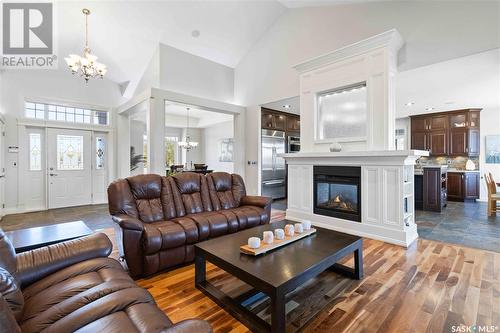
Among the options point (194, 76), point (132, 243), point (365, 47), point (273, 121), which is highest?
point (194, 76)

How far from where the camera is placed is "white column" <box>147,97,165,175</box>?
477 centimetres

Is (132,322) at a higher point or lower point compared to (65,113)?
lower

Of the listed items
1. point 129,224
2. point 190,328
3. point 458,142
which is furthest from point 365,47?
point 458,142

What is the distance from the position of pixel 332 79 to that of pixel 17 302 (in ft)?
14.6

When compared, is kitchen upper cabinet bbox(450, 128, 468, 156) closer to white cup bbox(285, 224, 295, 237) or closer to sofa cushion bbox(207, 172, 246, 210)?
sofa cushion bbox(207, 172, 246, 210)

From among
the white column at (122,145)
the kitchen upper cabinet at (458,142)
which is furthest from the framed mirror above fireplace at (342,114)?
the white column at (122,145)

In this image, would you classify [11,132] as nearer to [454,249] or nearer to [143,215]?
[143,215]

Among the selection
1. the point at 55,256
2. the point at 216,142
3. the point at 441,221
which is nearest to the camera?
the point at 55,256

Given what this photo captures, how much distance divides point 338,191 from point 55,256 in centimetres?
374

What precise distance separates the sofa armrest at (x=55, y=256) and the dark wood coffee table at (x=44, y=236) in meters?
0.38

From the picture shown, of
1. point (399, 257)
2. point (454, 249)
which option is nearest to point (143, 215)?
point (399, 257)

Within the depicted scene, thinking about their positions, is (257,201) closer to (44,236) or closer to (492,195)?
(44,236)

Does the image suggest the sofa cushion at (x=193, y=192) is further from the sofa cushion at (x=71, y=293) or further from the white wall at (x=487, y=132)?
the white wall at (x=487, y=132)

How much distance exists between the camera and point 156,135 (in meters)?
4.83
